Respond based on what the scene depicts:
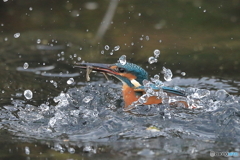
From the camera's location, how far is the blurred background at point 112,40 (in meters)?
6.23

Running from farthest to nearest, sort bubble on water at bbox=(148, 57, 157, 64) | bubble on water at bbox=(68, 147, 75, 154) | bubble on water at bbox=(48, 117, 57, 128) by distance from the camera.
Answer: bubble on water at bbox=(148, 57, 157, 64) → bubble on water at bbox=(48, 117, 57, 128) → bubble on water at bbox=(68, 147, 75, 154)

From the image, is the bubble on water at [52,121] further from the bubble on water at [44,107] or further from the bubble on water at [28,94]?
the bubble on water at [28,94]

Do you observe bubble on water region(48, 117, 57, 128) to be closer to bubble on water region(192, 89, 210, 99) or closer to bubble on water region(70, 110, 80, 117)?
bubble on water region(70, 110, 80, 117)

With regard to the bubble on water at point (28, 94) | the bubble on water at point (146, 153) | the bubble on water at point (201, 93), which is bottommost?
the bubble on water at point (146, 153)

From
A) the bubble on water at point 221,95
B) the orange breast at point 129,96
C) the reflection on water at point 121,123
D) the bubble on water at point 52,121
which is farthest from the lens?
the bubble on water at point 221,95

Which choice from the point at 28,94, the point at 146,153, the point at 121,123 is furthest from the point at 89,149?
the point at 28,94

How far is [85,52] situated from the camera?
292 inches

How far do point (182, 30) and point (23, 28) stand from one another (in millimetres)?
3085

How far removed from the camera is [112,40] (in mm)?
7953

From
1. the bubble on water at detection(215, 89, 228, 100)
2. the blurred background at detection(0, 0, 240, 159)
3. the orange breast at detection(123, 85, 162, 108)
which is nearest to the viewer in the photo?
the orange breast at detection(123, 85, 162, 108)

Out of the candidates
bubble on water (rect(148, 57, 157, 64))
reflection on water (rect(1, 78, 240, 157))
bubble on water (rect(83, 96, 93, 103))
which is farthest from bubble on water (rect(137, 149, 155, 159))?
bubble on water (rect(148, 57, 157, 64))

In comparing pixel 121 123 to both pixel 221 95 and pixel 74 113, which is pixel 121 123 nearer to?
pixel 74 113

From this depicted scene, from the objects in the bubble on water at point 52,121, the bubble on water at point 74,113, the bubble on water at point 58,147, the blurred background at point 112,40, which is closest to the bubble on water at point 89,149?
the bubble on water at point 58,147

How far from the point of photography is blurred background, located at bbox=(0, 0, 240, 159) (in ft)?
20.4
